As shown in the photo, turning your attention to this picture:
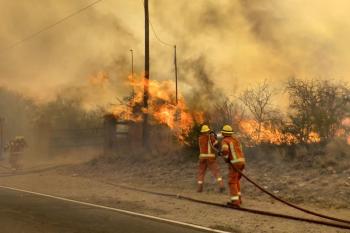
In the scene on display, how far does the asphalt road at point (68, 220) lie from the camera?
25.1 ft

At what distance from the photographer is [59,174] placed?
19766mm

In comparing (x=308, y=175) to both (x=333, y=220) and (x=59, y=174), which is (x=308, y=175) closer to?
(x=333, y=220)

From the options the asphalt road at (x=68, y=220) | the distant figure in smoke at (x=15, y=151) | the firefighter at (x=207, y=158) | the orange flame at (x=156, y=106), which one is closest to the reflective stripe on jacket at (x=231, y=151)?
the firefighter at (x=207, y=158)

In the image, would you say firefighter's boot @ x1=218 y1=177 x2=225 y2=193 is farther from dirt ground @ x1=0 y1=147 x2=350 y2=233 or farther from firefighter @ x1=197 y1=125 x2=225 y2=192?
dirt ground @ x1=0 y1=147 x2=350 y2=233

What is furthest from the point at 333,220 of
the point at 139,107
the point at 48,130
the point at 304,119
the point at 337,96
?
the point at 48,130

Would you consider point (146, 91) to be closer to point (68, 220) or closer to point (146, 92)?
point (146, 92)

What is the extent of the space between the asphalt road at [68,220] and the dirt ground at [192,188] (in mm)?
838

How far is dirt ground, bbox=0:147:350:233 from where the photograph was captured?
8906mm

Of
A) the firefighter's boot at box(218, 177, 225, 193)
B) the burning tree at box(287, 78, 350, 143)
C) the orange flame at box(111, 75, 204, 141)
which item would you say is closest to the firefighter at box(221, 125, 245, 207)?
the firefighter's boot at box(218, 177, 225, 193)

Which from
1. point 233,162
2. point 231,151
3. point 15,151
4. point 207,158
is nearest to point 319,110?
point 207,158

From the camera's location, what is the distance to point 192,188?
1380 centimetres

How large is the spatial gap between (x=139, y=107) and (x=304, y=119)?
31.4ft

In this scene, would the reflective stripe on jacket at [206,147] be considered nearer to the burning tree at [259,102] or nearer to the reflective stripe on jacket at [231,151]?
the reflective stripe on jacket at [231,151]

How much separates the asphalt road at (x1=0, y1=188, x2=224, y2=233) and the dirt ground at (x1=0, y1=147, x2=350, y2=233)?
0.84 m
